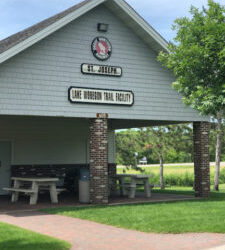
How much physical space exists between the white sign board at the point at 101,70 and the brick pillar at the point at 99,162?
1.54 metres

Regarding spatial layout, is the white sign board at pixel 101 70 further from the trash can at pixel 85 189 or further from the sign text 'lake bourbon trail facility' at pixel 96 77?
the trash can at pixel 85 189

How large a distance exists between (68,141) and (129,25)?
7.50 metres

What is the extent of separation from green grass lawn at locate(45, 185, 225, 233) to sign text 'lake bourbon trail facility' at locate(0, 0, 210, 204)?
2158 millimetres

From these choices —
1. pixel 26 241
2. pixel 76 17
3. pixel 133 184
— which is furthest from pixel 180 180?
pixel 26 241

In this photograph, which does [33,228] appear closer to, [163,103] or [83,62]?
[83,62]

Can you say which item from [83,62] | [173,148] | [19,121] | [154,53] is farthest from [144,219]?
[173,148]

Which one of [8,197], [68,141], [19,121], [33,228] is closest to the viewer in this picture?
[33,228]

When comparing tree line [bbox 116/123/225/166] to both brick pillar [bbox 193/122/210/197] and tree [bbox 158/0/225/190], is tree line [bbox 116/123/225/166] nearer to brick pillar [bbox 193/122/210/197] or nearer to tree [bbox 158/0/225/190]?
brick pillar [bbox 193/122/210/197]

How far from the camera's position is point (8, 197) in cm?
1925

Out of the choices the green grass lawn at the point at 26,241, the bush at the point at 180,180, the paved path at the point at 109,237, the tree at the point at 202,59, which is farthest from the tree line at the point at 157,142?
the green grass lawn at the point at 26,241

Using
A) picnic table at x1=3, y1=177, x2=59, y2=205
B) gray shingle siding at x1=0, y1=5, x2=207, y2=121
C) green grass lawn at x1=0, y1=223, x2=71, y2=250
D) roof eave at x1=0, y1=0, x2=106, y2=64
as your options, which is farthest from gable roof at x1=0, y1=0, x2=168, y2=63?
green grass lawn at x1=0, y1=223, x2=71, y2=250

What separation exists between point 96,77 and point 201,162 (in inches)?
221

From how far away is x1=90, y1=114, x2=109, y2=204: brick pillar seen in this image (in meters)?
15.9

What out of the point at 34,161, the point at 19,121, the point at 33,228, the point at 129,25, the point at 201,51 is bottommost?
the point at 33,228
